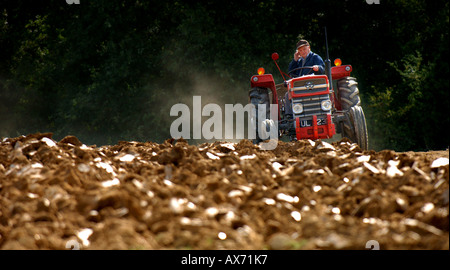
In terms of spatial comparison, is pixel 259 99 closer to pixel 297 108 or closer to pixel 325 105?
pixel 297 108

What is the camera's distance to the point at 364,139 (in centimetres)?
852

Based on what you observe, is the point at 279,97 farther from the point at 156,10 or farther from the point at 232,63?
the point at 156,10

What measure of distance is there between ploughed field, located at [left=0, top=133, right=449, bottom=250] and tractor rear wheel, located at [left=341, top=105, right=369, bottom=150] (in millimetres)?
4122

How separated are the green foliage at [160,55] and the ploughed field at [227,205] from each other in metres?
11.1

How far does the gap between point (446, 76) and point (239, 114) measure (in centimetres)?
598

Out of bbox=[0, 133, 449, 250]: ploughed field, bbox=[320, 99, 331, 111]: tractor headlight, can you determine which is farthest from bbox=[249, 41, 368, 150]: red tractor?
bbox=[0, 133, 449, 250]: ploughed field

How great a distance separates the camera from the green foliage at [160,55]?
52.7 feet

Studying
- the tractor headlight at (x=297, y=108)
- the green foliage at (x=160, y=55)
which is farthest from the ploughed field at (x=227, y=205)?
the green foliage at (x=160, y=55)

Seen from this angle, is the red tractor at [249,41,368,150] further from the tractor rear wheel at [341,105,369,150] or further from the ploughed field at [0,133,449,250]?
the ploughed field at [0,133,449,250]

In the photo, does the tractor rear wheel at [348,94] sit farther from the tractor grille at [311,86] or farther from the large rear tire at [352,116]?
the tractor grille at [311,86]

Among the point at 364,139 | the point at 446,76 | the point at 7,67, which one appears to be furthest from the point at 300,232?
the point at 7,67

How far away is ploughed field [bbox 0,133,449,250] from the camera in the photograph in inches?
107

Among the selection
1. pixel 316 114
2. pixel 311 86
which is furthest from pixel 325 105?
pixel 311 86

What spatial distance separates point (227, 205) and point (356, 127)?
18.8ft
